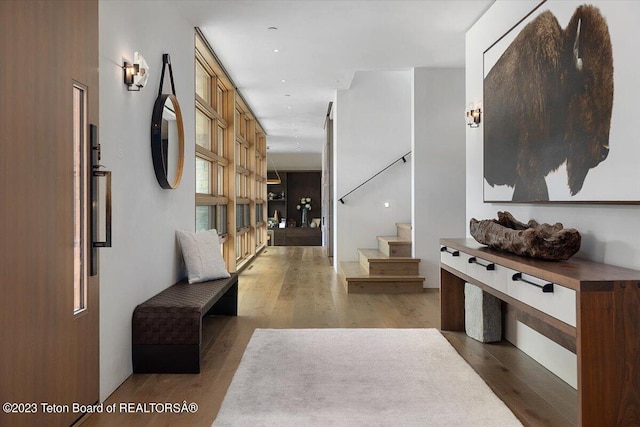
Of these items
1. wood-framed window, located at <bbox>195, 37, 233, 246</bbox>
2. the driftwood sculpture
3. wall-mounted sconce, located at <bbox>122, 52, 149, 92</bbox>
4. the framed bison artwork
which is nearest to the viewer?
the framed bison artwork

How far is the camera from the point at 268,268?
9.27 metres

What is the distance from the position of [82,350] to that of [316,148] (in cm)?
1413

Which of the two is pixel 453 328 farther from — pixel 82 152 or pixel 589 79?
pixel 82 152

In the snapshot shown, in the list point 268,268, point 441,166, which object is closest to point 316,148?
point 268,268

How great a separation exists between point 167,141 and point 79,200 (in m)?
1.61

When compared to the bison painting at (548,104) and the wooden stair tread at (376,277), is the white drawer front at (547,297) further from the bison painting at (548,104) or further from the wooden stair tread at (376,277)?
the wooden stair tread at (376,277)

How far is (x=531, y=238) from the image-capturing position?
2.80 meters

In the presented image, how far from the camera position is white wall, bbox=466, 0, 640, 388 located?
2580 millimetres

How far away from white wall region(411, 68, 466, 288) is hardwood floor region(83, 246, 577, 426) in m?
0.96

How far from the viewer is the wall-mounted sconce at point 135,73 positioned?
3.24 m

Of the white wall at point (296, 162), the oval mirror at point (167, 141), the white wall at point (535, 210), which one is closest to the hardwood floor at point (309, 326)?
the white wall at point (535, 210)

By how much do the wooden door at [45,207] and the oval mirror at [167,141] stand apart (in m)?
1.04

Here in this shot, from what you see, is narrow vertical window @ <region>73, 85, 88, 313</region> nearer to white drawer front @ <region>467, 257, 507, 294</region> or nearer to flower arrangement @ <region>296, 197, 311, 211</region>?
white drawer front @ <region>467, 257, 507, 294</region>

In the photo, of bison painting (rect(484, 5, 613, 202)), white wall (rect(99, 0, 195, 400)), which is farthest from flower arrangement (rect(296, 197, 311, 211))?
bison painting (rect(484, 5, 613, 202))
